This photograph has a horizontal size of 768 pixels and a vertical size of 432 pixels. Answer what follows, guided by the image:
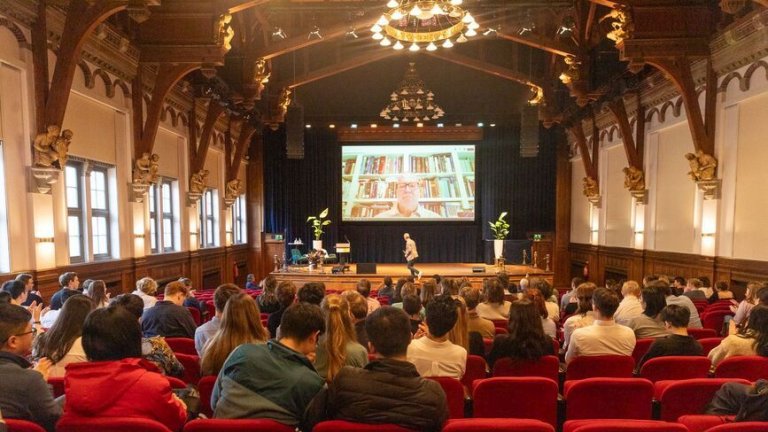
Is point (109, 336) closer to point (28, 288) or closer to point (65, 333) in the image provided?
point (65, 333)

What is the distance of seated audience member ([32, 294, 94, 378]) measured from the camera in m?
2.94

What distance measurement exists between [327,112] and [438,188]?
15.5 ft

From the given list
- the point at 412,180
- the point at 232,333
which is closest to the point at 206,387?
the point at 232,333

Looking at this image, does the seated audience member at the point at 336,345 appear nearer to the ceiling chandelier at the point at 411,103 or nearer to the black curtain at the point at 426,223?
the ceiling chandelier at the point at 411,103

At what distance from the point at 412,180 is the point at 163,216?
9.03 m

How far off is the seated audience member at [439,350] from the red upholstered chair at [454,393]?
190 mm

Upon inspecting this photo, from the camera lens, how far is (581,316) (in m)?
4.53

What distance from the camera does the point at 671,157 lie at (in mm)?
10523

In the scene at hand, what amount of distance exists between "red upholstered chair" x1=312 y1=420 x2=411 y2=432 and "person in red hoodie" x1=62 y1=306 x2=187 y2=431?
69 cm

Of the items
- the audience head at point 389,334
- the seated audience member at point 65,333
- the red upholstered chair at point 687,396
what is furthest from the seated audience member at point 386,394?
the seated audience member at point 65,333

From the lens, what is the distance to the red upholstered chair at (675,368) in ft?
10.7

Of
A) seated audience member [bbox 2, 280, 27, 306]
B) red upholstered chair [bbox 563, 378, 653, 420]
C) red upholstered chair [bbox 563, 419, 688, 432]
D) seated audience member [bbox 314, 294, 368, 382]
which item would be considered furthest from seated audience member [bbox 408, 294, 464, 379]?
seated audience member [bbox 2, 280, 27, 306]

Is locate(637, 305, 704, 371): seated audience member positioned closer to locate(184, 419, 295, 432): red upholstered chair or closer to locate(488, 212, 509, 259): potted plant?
locate(184, 419, 295, 432): red upholstered chair

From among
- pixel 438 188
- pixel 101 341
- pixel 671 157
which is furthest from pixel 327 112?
pixel 101 341
